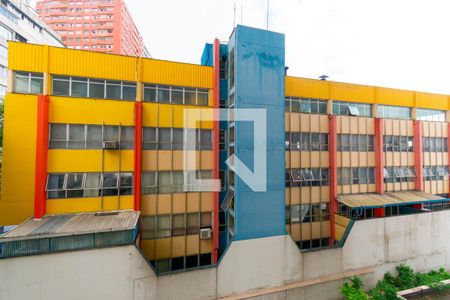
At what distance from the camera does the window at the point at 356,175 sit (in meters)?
20.0

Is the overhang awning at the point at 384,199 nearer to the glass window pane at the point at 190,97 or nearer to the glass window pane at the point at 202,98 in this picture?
the glass window pane at the point at 202,98

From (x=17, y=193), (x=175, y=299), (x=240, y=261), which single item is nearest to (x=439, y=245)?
(x=240, y=261)

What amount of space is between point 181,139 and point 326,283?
1526cm

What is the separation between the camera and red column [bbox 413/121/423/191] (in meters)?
22.3

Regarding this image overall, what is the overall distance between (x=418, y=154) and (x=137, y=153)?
92.0 feet

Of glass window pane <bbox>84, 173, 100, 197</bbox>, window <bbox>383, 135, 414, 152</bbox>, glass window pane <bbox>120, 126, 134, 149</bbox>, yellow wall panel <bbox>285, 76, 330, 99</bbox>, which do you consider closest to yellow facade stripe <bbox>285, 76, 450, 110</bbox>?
yellow wall panel <bbox>285, 76, 330, 99</bbox>

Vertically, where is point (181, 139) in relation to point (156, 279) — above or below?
above

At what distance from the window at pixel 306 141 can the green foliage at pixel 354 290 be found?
35.0 feet

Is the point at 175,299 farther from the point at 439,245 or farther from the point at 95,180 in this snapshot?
the point at 439,245

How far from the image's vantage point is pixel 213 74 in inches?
661

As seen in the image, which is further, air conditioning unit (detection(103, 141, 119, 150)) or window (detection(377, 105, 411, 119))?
window (detection(377, 105, 411, 119))

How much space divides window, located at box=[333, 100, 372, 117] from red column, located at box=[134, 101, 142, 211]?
17.7 meters

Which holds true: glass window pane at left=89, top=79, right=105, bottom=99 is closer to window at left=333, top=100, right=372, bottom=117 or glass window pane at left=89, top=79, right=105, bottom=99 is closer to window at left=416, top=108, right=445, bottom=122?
window at left=333, top=100, right=372, bottom=117

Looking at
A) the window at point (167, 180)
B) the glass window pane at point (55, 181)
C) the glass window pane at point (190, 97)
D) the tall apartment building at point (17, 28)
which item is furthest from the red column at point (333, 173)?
the tall apartment building at point (17, 28)
